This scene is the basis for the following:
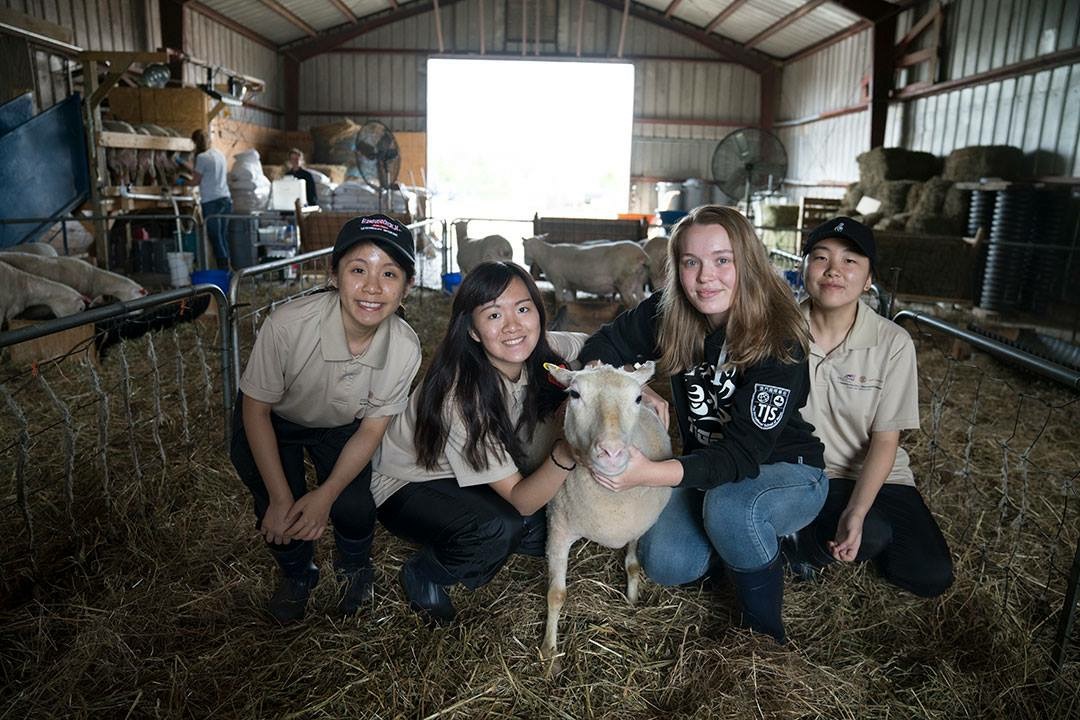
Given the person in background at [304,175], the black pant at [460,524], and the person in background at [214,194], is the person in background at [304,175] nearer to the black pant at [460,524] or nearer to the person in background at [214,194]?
the person in background at [214,194]

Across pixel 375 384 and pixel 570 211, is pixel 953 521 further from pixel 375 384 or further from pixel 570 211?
pixel 570 211

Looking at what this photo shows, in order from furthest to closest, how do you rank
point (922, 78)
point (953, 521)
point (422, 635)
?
point (922, 78) → point (953, 521) → point (422, 635)

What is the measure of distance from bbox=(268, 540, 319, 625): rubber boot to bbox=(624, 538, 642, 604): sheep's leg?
118 centimetres

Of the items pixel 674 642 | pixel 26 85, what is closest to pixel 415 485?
pixel 674 642

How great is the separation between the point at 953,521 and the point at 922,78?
487 inches

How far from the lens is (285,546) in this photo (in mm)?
2553

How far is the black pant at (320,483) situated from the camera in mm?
2582

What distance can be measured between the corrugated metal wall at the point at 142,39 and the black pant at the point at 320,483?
9610mm

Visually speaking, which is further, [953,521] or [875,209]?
[875,209]

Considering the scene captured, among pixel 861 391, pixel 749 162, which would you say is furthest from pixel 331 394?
pixel 749 162

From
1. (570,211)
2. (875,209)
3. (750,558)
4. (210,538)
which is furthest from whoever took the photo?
(570,211)

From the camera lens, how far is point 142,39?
13.2 meters

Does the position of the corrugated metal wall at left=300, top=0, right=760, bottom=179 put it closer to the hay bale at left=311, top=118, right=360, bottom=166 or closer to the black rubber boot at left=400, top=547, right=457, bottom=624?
the hay bale at left=311, top=118, right=360, bottom=166

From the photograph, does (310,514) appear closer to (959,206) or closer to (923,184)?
(959,206)
